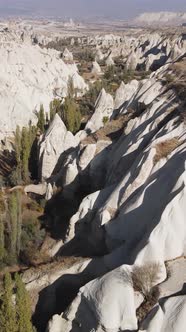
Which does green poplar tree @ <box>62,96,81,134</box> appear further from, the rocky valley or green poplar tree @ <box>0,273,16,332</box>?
green poplar tree @ <box>0,273,16,332</box>

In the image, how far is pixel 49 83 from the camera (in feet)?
Answer: 172

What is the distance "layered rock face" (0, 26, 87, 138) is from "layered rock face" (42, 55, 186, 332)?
17907 mm

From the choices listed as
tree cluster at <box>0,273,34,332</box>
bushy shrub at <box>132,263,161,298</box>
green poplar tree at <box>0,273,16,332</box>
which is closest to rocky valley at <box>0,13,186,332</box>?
bushy shrub at <box>132,263,161,298</box>

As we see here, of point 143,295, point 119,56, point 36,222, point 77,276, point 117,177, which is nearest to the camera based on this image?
point 143,295

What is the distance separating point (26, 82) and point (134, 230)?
107 feet

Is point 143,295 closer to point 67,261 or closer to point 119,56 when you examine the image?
point 67,261

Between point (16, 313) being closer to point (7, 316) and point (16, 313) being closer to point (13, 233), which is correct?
point (7, 316)

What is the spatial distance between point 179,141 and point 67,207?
814 centimetres

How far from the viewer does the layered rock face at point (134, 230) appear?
13.8 metres

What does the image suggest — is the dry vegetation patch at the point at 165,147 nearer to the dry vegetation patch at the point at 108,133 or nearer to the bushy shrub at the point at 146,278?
the bushy shrub at the point at 146,278

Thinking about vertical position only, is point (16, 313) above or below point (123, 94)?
below

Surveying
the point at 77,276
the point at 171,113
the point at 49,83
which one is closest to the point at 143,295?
the point at 77,276

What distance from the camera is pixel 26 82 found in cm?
4669

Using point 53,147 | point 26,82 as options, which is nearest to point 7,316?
point 53,147
